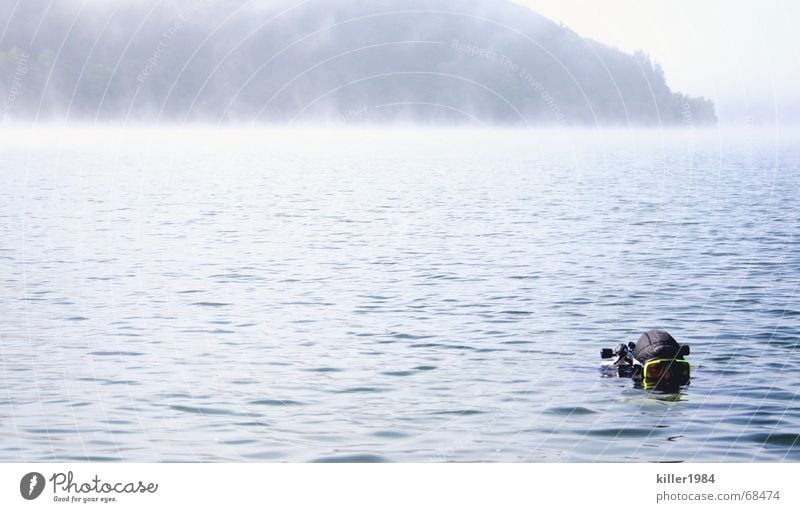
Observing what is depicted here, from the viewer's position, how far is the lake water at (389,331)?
61.3ft

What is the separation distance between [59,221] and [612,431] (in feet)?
125

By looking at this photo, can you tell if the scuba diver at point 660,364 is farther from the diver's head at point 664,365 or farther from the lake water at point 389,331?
the lake water at point 389,331

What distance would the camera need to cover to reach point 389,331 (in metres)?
27.0

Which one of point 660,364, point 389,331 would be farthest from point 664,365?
point 389,331

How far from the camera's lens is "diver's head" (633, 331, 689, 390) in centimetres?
2144

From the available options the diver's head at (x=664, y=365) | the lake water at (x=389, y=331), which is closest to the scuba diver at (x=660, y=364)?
the diver's head at (x=664, y=365)

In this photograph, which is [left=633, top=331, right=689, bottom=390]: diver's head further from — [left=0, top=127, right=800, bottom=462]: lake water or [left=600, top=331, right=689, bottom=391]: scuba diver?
[left=0, top=127, right=800, bottom=462]: lake water

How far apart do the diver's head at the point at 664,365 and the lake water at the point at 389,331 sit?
544 mm

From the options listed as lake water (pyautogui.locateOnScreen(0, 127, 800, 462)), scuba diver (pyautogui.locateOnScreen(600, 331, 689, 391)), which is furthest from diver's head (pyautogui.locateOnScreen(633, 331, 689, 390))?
lake water (pyautogui.locateOnScreen(0, 127, 800, 462))

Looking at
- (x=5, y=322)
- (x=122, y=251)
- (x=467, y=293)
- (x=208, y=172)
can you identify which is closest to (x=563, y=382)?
(x=467, y=293)

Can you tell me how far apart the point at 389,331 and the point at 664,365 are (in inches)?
299

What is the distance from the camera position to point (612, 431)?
18984mm

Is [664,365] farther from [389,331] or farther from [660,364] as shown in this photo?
[389,331]
